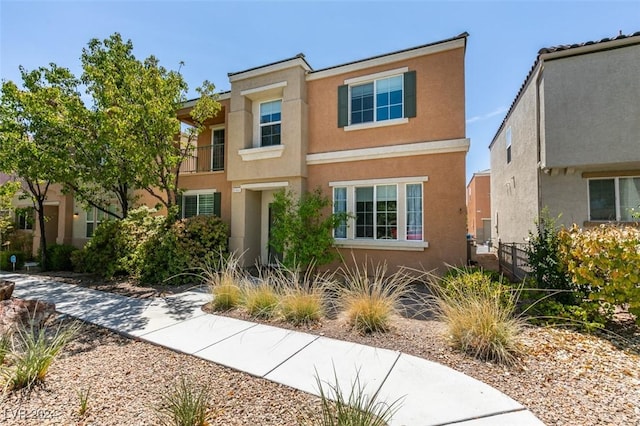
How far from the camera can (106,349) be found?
5238 mm

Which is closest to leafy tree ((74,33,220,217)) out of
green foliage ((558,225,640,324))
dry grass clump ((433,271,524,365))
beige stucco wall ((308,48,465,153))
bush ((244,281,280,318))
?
beige stucco wall ((308,48,465,153))

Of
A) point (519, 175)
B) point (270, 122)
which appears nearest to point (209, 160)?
point (270, 122)

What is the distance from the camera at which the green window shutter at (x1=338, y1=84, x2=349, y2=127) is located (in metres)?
11.1

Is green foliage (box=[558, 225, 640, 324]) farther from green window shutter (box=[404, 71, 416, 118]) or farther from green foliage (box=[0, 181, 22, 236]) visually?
green foliage (box=[0, 181, 22, 236])

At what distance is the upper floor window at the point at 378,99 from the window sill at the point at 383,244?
4120 mm

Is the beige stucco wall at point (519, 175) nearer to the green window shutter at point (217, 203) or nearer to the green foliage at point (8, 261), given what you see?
the green window shutter at point (217, 203)

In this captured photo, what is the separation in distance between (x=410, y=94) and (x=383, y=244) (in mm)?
5139

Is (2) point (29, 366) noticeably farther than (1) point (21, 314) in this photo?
No

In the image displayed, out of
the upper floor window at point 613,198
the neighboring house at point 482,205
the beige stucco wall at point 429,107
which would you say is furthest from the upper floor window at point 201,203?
the neighboring house at point 482,205

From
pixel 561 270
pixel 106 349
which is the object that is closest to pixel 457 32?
pixel 561 270

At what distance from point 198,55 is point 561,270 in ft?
43.0

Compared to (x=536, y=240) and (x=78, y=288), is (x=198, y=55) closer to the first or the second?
(x=78, y=288)

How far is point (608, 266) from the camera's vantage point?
5.39 meters

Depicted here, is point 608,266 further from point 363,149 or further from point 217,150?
point 217,150
